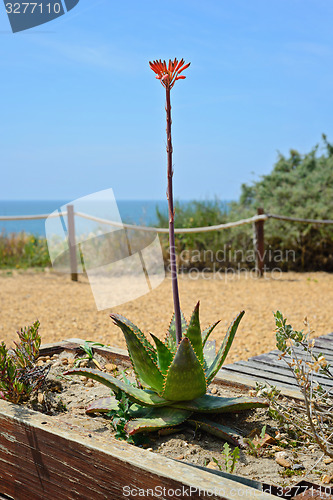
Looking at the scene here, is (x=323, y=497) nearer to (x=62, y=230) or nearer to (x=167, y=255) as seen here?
(x=62, y=230)

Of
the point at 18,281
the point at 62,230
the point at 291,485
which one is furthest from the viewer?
the point at 18,281

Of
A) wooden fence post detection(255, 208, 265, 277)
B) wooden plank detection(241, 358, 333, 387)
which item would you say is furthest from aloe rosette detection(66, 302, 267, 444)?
wooden fence post detection(255, 208, 265, 277)

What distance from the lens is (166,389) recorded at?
1766mm

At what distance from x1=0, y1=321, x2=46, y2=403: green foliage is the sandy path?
2.37 m

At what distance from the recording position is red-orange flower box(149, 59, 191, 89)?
1646 mm

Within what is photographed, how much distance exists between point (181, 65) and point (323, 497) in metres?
1.34

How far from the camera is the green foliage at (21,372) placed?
1927 millimetres

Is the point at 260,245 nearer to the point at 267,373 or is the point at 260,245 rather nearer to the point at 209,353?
the point at 267,373

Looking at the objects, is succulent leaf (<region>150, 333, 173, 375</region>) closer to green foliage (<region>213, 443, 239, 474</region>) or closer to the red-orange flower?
green foliage (<region>213, 443, 239, 474</region>)

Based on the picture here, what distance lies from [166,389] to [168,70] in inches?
42.6

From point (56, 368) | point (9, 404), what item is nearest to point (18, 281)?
point (56, 368)

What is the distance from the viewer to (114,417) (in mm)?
1869

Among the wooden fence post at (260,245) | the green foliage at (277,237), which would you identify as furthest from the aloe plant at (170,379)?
the green foliage at (277,237)

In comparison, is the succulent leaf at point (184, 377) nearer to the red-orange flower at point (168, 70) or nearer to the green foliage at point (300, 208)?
the red-orange flower at point (168, 70)
